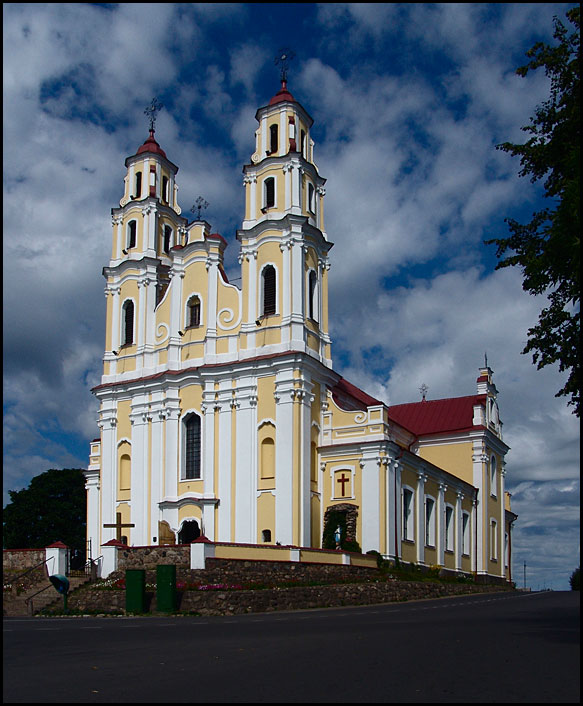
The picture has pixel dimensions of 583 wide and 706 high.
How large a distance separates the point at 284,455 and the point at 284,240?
1071 cm

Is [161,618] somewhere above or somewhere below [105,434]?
below

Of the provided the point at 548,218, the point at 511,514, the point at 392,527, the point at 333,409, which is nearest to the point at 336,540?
the point at 392,527

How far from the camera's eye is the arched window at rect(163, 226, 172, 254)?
4859cm

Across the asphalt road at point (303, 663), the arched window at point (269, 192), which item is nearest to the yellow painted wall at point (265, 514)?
the arched window at point (269, 192)

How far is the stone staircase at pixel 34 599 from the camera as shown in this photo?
28.2m

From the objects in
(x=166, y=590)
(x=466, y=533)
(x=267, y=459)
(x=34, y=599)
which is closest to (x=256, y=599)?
(x=166, y=590)

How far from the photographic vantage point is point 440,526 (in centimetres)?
4725

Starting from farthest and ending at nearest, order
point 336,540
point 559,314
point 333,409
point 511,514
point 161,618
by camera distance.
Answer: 1. point 511,514
2. point 333,409
3. point 336,540
4. point 161,618
5. point 559,314

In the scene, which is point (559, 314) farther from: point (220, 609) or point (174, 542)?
point (174, 542)

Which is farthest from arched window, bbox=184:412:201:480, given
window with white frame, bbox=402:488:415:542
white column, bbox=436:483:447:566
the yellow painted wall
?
white column, bbox=436:483:447:566

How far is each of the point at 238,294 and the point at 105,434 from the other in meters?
10.5

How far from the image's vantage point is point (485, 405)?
185 ft

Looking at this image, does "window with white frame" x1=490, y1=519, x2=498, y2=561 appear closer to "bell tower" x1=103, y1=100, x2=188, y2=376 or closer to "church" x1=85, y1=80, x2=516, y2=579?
"church" x1=85, y1=80, x2=516, y2=579

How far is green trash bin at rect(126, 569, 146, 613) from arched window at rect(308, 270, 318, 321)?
1988cm
